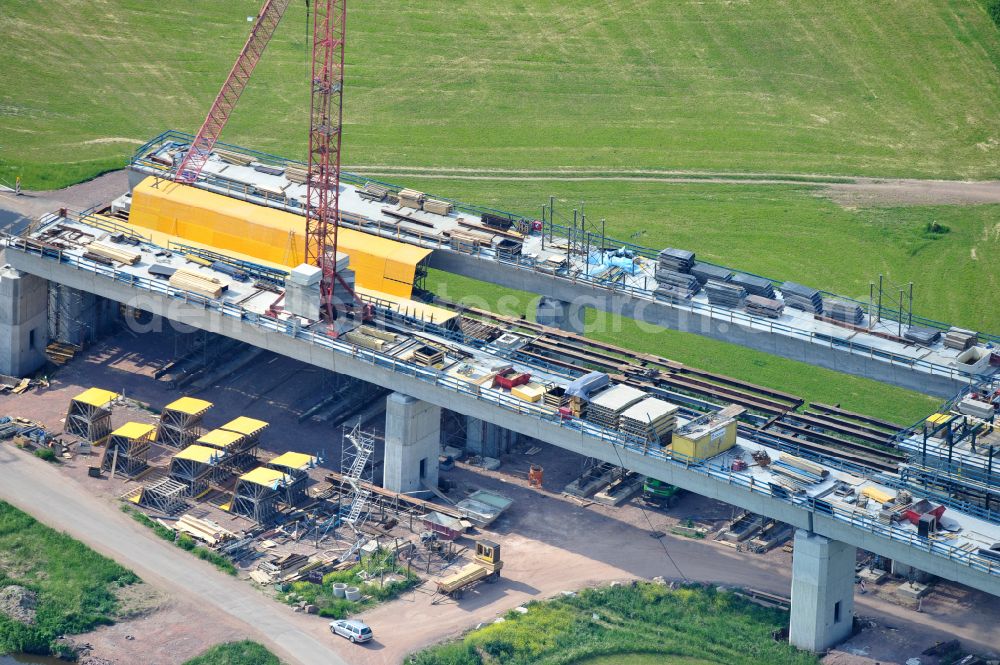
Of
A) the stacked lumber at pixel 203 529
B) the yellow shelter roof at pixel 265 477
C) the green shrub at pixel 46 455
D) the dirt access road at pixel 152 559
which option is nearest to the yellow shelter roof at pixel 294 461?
the yellow shelter roof at pixel 265 477

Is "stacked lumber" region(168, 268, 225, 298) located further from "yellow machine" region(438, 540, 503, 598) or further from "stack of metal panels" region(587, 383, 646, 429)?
"stack of metal panels" region(587, 383, 646, 429)

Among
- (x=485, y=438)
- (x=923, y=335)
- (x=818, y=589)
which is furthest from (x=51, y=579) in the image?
(x=923, y=335)

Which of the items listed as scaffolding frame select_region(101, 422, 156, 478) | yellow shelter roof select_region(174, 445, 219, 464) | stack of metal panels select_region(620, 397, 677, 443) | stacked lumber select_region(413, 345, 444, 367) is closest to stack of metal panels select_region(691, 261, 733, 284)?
stack of metal panels select_region(620, 397, 677, 443)

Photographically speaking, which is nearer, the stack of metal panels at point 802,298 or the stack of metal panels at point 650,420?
the stack of metal panels at point 650,420

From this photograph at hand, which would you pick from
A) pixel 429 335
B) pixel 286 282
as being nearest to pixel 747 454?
pixel 429 335

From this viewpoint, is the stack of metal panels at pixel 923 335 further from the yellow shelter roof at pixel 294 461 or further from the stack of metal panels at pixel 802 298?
the yellow shelter roof at pixel 294 461

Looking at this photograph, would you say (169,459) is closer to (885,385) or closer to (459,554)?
(459,554)

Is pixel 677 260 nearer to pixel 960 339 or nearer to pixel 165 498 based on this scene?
pixel 960 339
